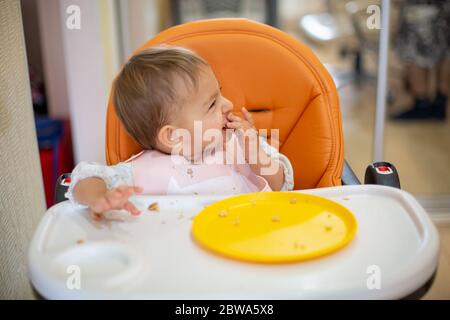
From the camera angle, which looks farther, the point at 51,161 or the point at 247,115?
the point at 51,161

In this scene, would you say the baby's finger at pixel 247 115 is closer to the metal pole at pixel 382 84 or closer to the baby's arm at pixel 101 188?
the baby's arm at pixel 101 188

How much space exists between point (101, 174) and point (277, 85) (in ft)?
1.47

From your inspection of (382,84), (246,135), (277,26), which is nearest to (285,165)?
(246,135)

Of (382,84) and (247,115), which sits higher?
(247,115)

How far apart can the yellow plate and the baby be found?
207mm

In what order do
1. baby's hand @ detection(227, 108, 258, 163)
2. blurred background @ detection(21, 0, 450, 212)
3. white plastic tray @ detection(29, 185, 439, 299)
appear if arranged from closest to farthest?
1. white plastic tray @ detection(29, 185, 439, 299)
2. baby's hand @ detection(227, 108, 258, 163)
3. blurred background @ detection(21, 0, 450, 212)

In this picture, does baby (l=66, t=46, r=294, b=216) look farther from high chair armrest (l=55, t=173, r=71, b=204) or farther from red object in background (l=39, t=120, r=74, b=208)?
red object in background (l=39, t=120, r=74, b=208)

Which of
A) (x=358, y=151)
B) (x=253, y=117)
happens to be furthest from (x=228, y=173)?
(x=358, y=151)

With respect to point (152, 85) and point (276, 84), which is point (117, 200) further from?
point (276, 84)

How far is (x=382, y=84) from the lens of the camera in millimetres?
2148

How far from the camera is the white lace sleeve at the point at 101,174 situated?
89 centimetres

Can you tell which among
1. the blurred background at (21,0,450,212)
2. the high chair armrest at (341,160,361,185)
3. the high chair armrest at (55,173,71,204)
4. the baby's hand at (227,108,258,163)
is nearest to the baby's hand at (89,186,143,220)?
the high chair armrest at (55,173,71,204)

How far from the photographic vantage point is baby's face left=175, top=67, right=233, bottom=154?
0.98 m

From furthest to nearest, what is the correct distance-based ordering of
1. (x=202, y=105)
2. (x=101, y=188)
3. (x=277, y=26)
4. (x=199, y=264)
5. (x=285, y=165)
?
1. (x=277, y=26)
2. (x=285, y=165)
3. (x=202, y=105)
4. (x=101, y=188)
5. (x=199, y=264)
